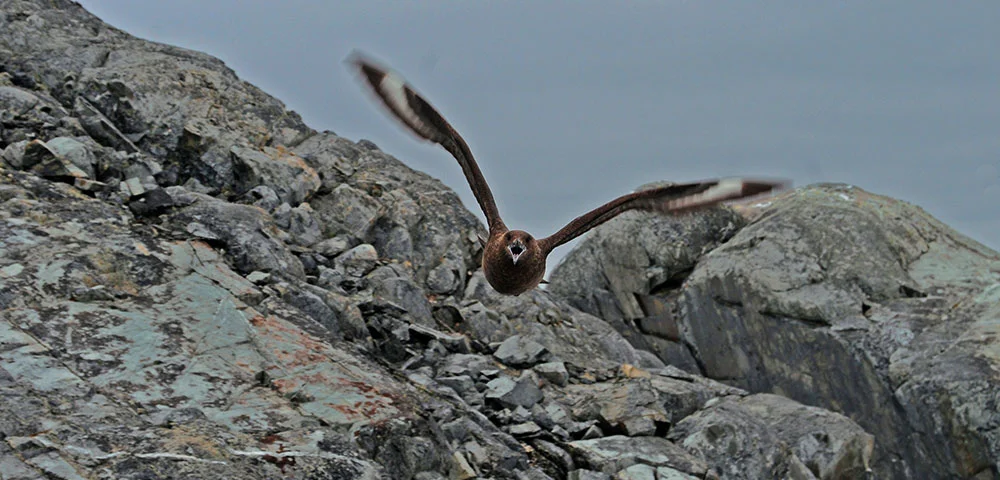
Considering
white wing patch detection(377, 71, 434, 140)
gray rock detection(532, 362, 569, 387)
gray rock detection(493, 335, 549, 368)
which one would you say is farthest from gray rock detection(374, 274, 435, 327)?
white wing patch detection(377, 71, 434, 140)

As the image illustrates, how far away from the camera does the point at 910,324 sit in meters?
15.1

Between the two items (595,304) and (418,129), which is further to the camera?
(595,304)

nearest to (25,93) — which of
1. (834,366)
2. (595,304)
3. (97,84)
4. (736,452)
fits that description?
(97,84)

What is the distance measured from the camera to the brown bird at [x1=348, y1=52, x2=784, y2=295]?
8.23 meters

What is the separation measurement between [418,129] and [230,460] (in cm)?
378

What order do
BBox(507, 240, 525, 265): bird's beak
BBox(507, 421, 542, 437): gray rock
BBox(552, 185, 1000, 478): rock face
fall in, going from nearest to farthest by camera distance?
BBox(507, 240, 525, 265): bird's beak < BBox(507, 421, 542, 437): gray rock < BBox(552, 185, 1000, 478): rock face

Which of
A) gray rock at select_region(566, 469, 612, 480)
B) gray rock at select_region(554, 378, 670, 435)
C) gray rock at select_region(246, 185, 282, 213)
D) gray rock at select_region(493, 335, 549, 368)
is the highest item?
gray rock at select_region(246, 185, 282, 213)

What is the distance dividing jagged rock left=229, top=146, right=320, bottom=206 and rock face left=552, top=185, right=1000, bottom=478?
26.0 ft

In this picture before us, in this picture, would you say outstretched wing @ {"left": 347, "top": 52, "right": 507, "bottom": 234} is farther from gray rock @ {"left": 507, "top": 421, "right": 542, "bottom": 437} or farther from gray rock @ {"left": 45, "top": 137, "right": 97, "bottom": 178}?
gray rock @ {"left": 45, "top": 137, "right": 97, "bottom": 178}

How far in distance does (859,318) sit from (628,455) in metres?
7.63

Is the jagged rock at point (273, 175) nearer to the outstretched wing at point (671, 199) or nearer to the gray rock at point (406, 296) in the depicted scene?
the gray rock at point (406, 296)

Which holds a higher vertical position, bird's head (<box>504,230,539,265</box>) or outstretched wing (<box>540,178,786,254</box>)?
outstretched wing (<box>540,178,786,254</box>)

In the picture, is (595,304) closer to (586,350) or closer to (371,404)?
(586,350)

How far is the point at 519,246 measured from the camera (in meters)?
7.78
